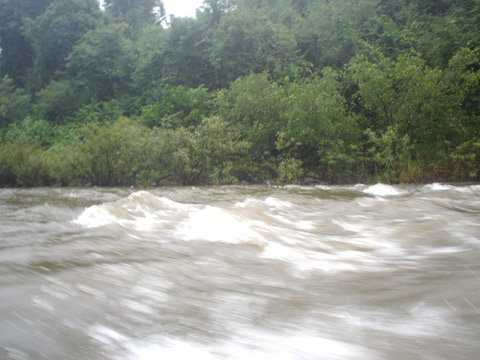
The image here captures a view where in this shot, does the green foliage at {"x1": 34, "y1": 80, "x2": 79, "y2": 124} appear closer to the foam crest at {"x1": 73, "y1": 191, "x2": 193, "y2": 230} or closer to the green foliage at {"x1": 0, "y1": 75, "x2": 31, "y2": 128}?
the green foliage at {"x1": 0, "y1": 75, "x2": 31, "y2": 128}

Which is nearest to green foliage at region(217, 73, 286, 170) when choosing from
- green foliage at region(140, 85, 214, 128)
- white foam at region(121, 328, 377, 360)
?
green foliage at region(140, 85, 214, 128)

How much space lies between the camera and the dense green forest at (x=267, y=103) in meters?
15.1

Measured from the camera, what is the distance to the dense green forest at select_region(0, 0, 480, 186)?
594 inches

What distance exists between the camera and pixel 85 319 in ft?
6.67

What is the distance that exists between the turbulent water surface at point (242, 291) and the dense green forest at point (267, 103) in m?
11.3

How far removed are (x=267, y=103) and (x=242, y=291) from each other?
17.2m

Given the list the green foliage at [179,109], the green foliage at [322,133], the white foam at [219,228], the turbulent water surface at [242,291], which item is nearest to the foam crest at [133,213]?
the turbulent water surface at [242,291]

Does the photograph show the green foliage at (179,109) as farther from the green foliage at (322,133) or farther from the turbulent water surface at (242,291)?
the turbulent water surface at (242,291)

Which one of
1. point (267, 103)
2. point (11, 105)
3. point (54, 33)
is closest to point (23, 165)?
point (267, 103)

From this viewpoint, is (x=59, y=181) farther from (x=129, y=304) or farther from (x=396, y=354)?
(x=396, y=354)

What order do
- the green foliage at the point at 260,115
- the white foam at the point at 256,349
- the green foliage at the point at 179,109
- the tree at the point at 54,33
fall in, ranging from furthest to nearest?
1. the tree at the point at 54,33
2. the green foliage at the point at 179,109
3. the green foliage at the point at 260,115
4. the white foam at the point at 256,349

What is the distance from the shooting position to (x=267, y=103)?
18.9 meters

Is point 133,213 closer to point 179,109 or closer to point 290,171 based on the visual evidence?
point 290,171

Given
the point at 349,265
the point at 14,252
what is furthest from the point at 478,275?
the point at 14,252
